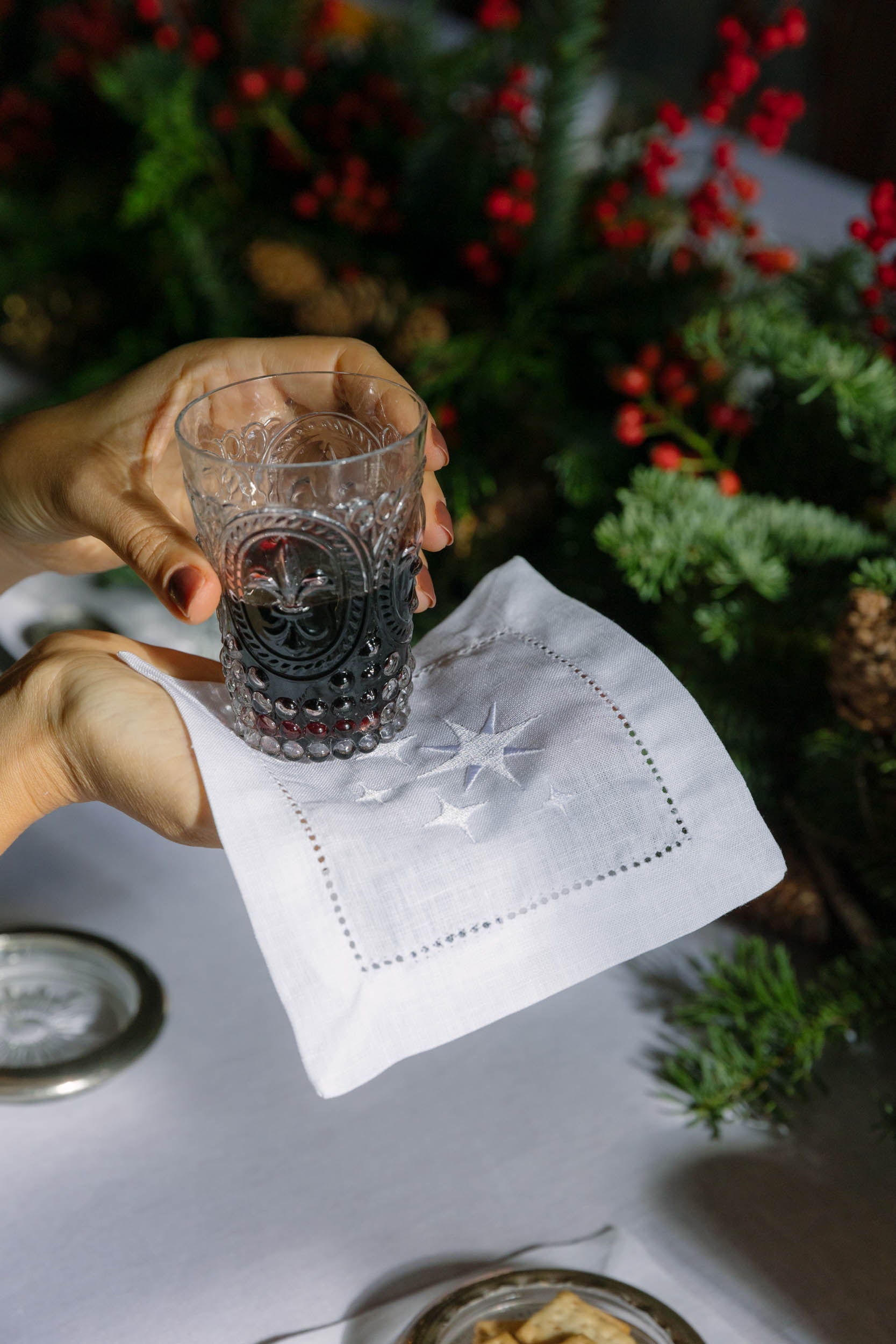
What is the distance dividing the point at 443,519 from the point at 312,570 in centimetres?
11

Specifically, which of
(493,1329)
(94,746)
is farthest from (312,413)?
(493,1329)

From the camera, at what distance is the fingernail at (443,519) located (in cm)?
56

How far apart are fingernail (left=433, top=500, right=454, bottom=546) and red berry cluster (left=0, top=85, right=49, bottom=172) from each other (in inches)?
44.3

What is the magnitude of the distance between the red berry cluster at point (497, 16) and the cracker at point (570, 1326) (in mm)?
1067

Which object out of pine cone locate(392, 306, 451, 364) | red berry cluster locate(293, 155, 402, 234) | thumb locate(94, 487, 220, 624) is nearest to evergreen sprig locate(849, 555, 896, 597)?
thumb locate(94, 487, 220, 624)

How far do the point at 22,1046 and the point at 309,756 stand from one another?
29 cm

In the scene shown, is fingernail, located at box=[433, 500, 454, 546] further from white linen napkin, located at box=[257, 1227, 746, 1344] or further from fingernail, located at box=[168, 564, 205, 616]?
white linen napkin, located at box=[257, 1227, 746, 1344]

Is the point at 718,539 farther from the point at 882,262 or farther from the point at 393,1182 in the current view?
the point at 393,1182

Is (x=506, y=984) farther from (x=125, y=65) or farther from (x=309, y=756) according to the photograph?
(x=125, y=65)

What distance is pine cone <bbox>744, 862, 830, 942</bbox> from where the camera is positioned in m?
0.73

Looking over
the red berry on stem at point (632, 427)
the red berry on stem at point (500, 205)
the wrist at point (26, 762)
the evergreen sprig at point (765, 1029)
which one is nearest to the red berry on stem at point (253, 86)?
the red berry on stem at point (500, 205)

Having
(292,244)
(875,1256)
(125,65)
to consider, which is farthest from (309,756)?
(125,65)

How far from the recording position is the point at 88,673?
0.50 m

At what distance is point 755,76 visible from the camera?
0.91 metres
